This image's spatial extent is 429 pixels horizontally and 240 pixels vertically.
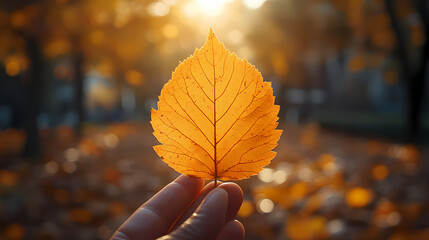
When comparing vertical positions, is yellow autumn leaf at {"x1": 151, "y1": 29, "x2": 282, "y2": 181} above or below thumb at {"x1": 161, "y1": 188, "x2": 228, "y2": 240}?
above

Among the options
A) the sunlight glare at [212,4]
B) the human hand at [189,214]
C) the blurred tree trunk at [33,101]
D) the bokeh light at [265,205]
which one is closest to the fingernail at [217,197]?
the human hand at [189,214]

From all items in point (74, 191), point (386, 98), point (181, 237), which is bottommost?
point (386, 98)

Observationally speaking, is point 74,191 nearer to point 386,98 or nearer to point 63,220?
point 63,220

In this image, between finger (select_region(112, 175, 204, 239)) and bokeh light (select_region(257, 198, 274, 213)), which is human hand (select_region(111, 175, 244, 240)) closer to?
finger (select_region(112, 175, 204, 239))

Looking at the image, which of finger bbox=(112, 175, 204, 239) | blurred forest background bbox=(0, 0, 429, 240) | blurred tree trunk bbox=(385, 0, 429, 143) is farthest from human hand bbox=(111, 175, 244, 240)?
blurred tree trunk bbox=(385, 0, 429, 143)

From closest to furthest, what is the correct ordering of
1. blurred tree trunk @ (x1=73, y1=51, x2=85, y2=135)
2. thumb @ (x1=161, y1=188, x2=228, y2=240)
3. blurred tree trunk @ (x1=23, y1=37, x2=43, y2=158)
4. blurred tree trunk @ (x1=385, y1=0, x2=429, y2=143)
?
thumb @ (x1=161, y1=188, x2=228, y2=240) < blurred tree trunk @ (x1=23, y1=37, x2=43, y2=158) < blurred tree trunk @ (x1=385, y1=0, x2=429, y2=143) < blurred tree trunk @ (x1=73, y1=51, x2=85, y2=135)

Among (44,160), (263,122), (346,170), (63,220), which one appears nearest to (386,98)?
(346,170)

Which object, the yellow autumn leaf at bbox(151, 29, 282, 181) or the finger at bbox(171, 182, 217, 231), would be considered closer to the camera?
the yellow autumn leaf at bbox(151, 29, 282, 181)
